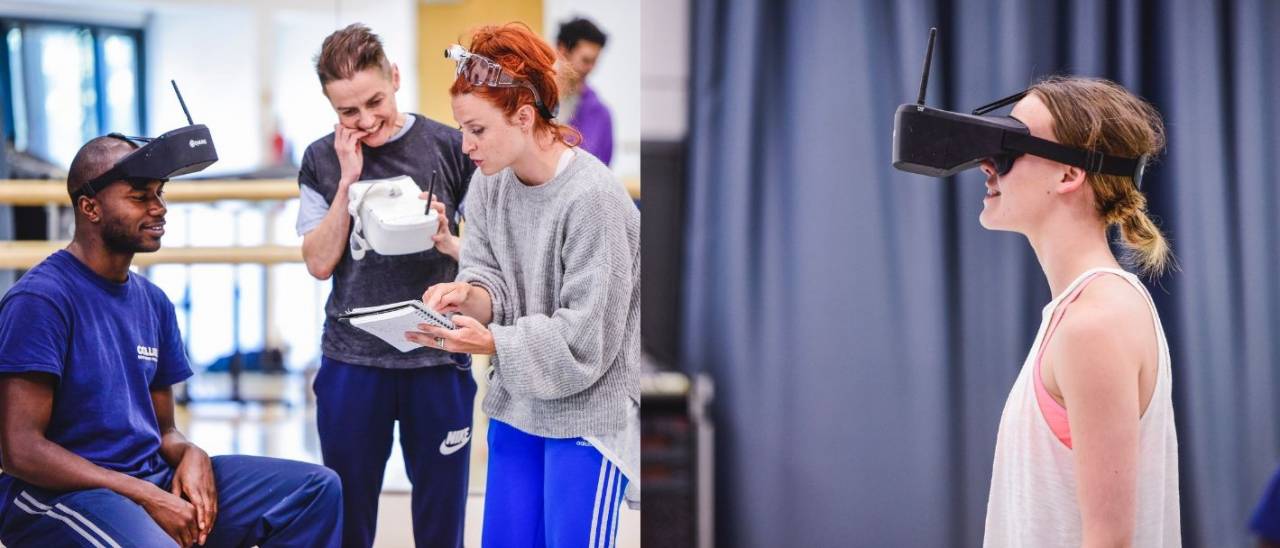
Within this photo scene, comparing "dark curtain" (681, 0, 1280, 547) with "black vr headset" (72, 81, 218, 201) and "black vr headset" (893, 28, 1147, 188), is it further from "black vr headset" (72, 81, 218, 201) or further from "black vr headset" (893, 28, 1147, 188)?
"black vr headset" (72, 81, 218, 201)

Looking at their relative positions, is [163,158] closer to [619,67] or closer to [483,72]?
[483,72]

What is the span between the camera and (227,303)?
5.98 feet

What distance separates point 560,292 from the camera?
165cm

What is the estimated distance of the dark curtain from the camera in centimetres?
218

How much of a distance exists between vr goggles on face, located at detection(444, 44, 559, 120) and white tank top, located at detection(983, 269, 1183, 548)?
86cm

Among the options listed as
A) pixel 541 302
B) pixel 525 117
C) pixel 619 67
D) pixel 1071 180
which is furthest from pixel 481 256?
pixel 1071 180

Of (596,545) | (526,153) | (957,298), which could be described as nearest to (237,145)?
(526,153)

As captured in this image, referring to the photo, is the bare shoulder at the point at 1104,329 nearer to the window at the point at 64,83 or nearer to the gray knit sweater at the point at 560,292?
the gray knit sweater at the point at 560,292

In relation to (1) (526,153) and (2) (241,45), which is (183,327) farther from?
(1) (526,153)

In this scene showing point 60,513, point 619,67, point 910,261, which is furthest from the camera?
point 910,261

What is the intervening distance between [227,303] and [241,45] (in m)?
0.46

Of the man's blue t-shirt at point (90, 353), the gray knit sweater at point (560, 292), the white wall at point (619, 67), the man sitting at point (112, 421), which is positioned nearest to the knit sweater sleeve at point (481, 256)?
the gray knit sweater at point (560, 292)

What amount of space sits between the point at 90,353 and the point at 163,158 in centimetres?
33

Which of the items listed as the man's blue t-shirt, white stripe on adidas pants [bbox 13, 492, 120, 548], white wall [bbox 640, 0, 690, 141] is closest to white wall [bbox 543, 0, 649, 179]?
white wall [bbox 640, 0, 690, 141]
